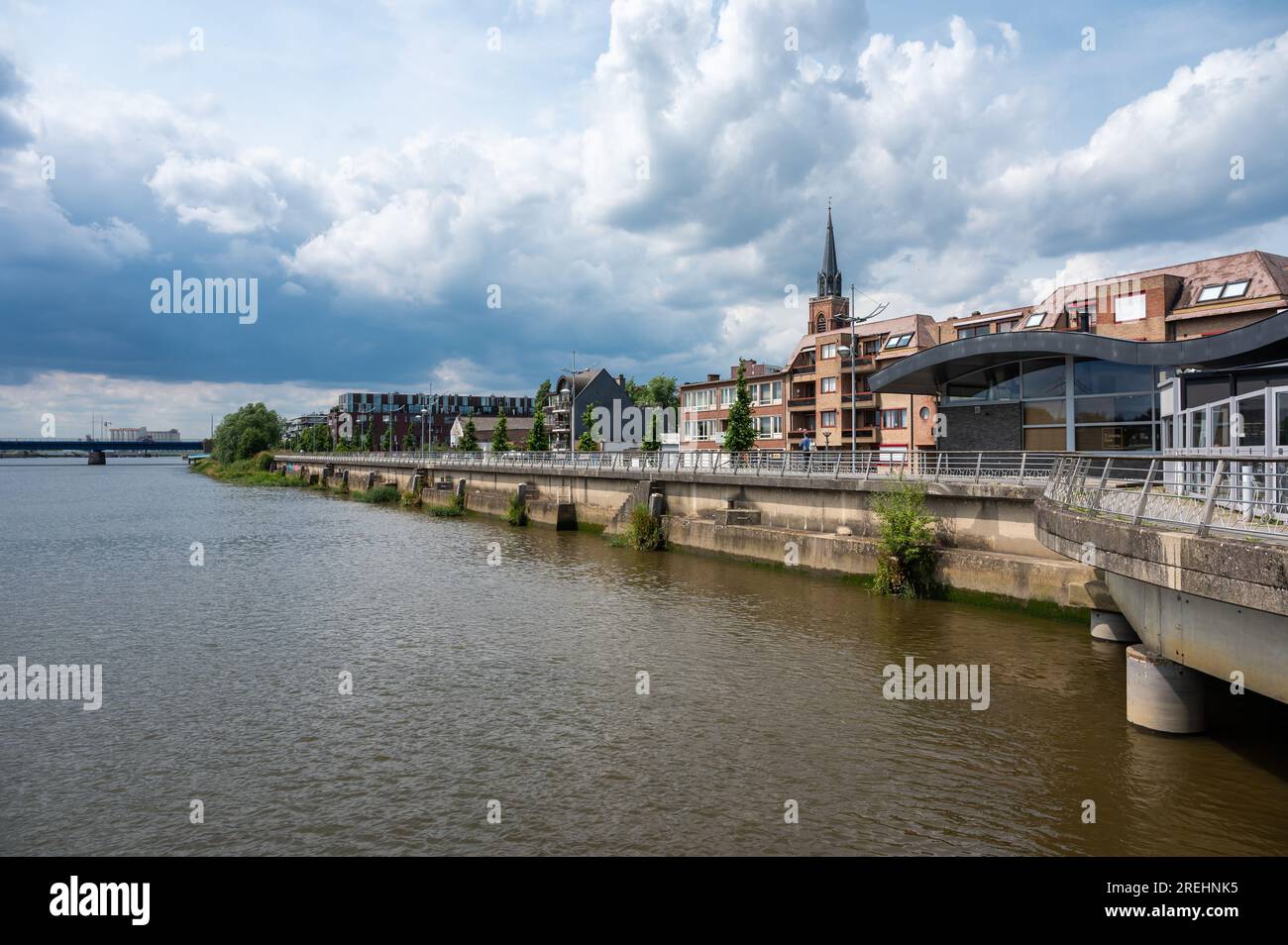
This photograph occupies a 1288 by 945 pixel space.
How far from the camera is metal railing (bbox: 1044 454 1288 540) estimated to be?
351 inches

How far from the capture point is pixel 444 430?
183750 millimetres

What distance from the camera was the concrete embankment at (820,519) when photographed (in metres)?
20.6

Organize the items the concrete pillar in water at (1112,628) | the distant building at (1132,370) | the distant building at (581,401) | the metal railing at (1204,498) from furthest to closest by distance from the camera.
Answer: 1. the distant building at (581,401)
2. the distant building at (1132,370)
3. the concrete pillar in water at (1112,628)
4. the metal railing at (1204,498)

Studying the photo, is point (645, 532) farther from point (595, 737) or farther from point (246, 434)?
point (246, 434)

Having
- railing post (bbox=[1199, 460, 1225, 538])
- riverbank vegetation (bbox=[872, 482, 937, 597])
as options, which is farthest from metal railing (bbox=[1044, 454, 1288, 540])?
riverbank vegetation (bbox=[872, 482, 937, 597])

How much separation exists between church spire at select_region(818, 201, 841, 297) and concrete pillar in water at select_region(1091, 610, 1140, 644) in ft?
226

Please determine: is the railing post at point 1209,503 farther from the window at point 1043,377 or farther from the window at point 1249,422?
the window at point 1043,377

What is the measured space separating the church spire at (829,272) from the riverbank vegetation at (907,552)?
63.0 metres

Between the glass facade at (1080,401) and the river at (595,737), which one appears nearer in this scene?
the river at (595,737)

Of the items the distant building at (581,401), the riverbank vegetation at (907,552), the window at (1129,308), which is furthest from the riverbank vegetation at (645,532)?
the distant building at (581,401)

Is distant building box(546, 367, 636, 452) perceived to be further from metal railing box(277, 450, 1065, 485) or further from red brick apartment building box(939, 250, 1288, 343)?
red brick apartment building box(939, 250, 1288, 343)

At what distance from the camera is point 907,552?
22.8m
